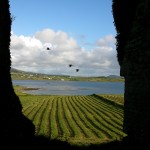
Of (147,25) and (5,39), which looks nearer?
(147,25)

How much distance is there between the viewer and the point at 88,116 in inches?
2389

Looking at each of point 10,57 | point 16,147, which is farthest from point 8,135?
point 10,57

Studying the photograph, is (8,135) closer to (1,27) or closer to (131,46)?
(1,27)

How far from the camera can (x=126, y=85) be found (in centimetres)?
1841

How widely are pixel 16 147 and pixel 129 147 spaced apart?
19.3ft

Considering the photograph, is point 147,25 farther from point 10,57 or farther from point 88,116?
point 88,116

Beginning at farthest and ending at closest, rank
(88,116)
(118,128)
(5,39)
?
(88,116), (118,128), (5,39)

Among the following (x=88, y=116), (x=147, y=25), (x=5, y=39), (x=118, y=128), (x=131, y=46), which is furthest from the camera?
(x=88, y=116)

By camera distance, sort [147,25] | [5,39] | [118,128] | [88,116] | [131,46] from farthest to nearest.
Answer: [88,116] < [118,128] < [5,39] < [131,46] < [147,25]

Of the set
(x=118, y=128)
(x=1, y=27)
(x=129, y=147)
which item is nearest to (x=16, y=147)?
(x=129, y=147)

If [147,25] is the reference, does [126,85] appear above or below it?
below

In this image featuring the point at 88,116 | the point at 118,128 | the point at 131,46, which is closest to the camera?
the point at 131,46

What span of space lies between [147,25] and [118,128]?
34.0 meters

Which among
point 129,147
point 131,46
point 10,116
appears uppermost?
point 131,46
